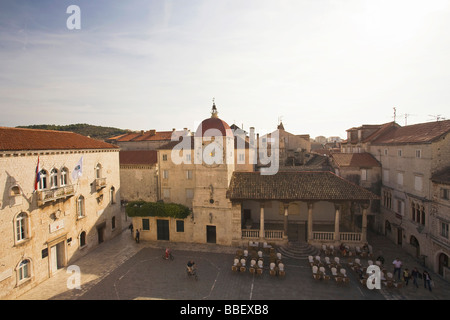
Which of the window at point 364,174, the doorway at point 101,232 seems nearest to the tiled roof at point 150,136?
the doorway at point 101,232

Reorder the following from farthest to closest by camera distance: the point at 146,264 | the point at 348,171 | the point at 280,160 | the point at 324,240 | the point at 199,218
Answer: the point at 280,160 < the point at 348,171 < the point at 199,218 < the point at 324,240 < the point at 146,264

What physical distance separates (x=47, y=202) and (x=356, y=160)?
32009mm

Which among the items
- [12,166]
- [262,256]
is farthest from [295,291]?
[12,166]

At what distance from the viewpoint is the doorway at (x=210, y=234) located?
25919mm

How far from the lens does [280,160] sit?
157 ft

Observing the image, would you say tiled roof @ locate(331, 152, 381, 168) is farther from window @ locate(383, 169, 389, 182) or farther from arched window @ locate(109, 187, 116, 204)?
arched window @ locate(109, 187, 116, 204)

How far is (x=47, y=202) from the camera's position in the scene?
64.0 ft

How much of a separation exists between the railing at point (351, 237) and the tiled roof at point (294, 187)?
3703 mm

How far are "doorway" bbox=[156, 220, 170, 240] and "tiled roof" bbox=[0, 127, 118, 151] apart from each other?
33.5 feet

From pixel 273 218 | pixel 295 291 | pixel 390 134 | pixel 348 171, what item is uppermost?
pixel 390 134

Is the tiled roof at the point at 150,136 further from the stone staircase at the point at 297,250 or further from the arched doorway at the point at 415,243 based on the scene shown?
the arched doorway at the point at 415,243

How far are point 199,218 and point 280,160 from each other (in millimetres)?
26597

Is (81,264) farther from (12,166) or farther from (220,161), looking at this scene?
(220,161)

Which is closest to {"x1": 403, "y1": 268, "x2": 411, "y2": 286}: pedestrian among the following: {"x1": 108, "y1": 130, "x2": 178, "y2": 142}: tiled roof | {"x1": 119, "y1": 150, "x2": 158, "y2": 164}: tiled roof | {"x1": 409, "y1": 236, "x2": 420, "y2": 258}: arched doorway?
{"x1": 409, "y1": 236, "x2": 420, "y2": 258}: arched doorway
